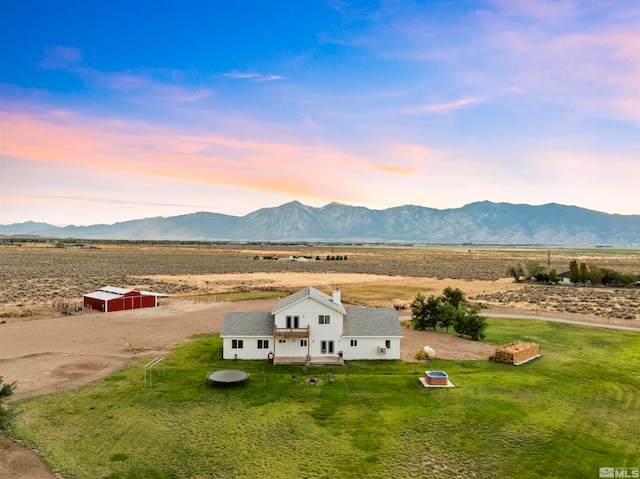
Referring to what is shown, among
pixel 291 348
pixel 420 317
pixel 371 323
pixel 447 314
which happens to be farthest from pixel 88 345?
pixel 447 314

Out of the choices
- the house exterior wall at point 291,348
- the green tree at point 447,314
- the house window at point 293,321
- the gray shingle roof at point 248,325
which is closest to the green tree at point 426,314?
the green tree at point 447,314

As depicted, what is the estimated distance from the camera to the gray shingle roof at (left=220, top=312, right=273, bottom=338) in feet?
108

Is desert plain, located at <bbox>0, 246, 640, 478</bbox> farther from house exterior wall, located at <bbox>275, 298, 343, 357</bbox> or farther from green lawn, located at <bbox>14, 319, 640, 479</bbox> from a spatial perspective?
house exterior wall, located at <bbox>275, 298, 343, 357</bbox>

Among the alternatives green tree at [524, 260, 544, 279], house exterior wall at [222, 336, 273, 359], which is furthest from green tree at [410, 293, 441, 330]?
green tree at [524, 260, 544, 279]

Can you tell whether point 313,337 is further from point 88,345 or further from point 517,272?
point 517,272

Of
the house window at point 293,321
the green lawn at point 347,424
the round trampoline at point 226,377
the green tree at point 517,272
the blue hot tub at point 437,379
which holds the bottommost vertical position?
the green lawn at point 347,424

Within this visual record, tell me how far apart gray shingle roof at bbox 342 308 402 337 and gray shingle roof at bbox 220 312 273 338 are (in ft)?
20.9

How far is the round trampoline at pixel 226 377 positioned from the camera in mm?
26609

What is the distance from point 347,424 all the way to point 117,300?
41.2m

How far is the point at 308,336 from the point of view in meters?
32.5

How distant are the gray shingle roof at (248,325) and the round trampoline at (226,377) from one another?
518 cm

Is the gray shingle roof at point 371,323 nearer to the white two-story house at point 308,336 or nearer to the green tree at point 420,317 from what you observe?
the white two-story house at point 308,336

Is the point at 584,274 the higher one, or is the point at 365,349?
the point at 584,274

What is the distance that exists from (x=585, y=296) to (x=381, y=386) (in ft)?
194
